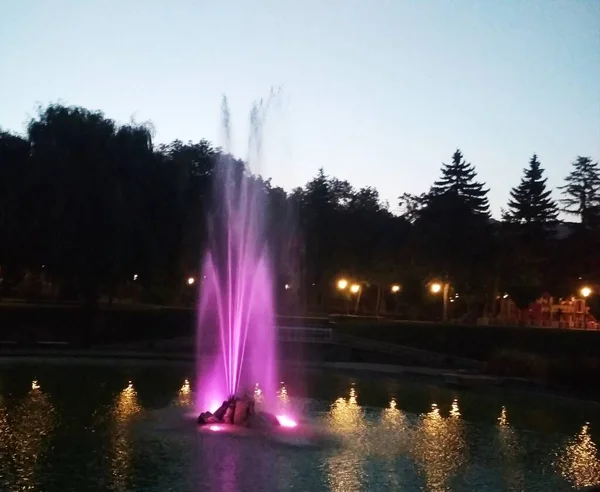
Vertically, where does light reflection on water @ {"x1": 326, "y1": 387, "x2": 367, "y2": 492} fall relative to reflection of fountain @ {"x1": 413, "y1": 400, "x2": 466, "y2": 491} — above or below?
above

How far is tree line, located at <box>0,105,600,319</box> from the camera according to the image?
105 ft

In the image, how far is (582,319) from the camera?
163 feet

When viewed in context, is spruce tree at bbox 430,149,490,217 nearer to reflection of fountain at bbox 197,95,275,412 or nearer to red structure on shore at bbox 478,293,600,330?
red structure on shore at bbox 478,293,600,330

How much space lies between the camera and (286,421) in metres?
17.0

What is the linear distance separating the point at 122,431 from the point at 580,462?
8.87m

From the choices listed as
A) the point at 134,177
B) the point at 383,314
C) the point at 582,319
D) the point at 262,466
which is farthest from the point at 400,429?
the point at 383,314

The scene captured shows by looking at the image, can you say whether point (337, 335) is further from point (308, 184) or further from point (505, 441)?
point (308, 184)

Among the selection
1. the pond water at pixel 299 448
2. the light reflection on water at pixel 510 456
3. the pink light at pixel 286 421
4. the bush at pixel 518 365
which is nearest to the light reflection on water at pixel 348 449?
the pond water at pixel 299 448

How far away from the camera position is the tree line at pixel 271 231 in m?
32.0

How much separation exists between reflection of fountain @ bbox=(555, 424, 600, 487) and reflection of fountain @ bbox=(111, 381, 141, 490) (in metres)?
7.34

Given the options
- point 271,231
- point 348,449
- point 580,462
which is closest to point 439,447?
point 348,449

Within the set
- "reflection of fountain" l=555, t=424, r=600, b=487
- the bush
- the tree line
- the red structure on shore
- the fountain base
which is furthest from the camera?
the red structure on shore

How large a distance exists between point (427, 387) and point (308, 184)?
50796 millimetres

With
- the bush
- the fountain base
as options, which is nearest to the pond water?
the fountain base
